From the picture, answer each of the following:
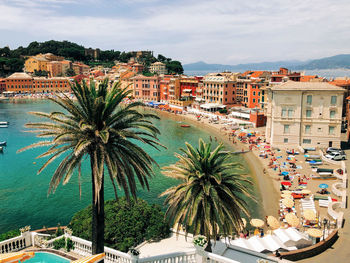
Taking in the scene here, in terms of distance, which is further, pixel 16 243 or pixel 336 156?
pixel 336 156

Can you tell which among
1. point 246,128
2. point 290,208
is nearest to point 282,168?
point 290,208

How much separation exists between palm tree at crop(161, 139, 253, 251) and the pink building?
366 ft

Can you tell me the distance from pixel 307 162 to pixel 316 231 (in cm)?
2407

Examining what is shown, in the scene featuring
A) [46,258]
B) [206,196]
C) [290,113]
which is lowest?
[46,258]

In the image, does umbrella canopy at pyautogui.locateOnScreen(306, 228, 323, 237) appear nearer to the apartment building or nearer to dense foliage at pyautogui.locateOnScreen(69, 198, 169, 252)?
dense foliage at pyautogui.locateOnScreen(69, 198, 169, 252)

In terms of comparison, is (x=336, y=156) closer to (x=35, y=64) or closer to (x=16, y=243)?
(x=16, y=243)

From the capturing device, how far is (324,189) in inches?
1373

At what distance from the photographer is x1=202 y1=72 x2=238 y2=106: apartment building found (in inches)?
3841

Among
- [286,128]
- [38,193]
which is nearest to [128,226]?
[38,193]

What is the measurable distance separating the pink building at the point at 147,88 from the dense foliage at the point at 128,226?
107360 millimetres

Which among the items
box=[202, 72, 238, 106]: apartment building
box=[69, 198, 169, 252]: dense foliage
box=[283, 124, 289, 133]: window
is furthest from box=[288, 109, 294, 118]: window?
box=[202, 72, 238, 106]: apartment building

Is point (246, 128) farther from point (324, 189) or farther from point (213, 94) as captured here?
point (324, 189)

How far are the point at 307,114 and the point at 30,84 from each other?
155 m

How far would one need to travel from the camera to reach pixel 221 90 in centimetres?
9800
